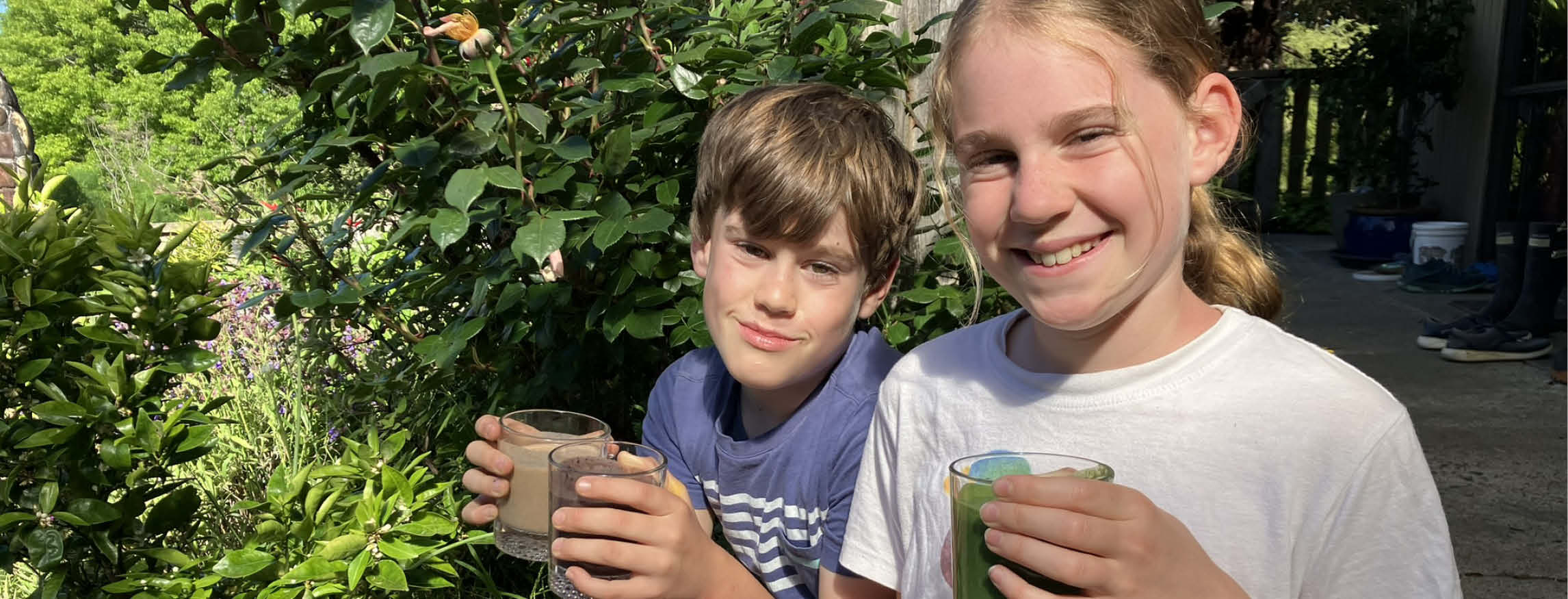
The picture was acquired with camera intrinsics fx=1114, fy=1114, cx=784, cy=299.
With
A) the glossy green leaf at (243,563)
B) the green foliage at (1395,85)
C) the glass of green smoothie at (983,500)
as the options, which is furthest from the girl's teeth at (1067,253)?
the green foliage at (1395,85)

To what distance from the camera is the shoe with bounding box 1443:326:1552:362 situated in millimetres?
5887

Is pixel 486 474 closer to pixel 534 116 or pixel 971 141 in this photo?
pixel 534 116

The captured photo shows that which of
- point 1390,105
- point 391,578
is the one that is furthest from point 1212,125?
point 1390,105

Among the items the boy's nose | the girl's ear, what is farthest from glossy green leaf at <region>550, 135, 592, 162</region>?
the girl's ear

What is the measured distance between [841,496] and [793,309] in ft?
0.97

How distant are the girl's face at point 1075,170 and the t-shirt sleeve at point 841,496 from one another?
0.53 m

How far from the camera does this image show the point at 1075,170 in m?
1.21

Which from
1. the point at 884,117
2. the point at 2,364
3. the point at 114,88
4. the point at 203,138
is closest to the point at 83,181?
the point at 203,138

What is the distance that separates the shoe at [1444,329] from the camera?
620 centimetres

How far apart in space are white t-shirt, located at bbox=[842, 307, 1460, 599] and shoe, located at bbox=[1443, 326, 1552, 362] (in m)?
5.51

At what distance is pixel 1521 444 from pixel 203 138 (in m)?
19.1

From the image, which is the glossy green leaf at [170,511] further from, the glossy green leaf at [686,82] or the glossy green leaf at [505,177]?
the glossy green leaf at [686,82]

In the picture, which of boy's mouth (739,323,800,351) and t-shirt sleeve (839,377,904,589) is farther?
boy's mouth (739,323,800,351)

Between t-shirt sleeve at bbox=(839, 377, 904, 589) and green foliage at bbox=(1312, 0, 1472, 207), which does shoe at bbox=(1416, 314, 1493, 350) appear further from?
t-shirt sleeve at bbox=(839, 377, 904, 589)
